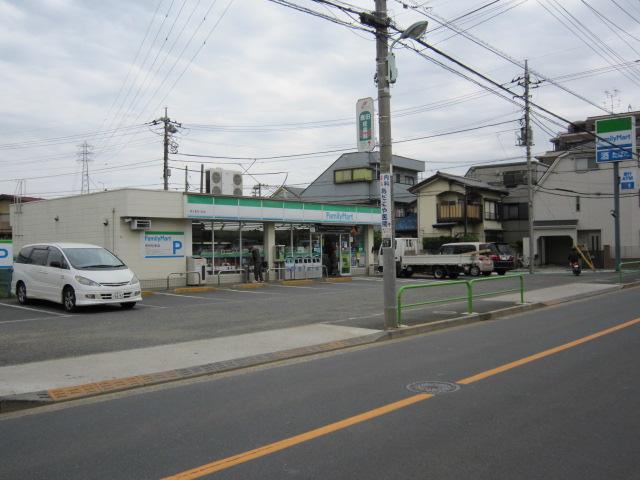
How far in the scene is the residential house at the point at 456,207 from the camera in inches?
1806

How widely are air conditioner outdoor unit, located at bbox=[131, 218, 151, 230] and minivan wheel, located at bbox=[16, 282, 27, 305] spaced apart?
5.55 meters

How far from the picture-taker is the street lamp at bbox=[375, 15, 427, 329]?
1120 centimetres

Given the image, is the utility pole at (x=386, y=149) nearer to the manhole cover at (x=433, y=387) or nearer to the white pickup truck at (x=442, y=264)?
the manhole cover at (x=433, y=387)

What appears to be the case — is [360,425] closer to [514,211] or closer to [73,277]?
[73,277]

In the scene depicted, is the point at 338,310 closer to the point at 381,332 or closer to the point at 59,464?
the point at 381,332

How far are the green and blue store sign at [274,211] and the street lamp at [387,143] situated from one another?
13.5 meters

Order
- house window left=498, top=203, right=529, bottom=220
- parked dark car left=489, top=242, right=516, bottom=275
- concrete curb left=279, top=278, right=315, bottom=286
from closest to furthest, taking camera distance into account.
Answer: concrete curb left=279, top=278, right=315, bottom=286
parked dark car left=489, top=242, right=516, bottom=275
house window left=498, top=203, right=529, bottom=220

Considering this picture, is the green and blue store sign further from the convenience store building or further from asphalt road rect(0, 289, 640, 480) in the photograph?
asphalt road rect(0, 289, 640, 480)

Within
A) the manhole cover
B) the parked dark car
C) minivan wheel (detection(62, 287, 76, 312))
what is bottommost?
the manhole cover

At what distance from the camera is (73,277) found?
14.5m

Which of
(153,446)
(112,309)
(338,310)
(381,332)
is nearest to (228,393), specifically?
(153,446)

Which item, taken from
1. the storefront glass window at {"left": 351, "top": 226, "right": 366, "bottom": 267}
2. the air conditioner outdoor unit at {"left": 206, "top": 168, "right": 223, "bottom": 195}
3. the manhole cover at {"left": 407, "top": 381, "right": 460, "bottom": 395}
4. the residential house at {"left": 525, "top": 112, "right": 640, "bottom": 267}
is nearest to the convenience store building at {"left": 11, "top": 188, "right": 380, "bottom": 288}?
the storefront glass window at {"left": 351, "top": 226, "right": 366, "bottom": 267}

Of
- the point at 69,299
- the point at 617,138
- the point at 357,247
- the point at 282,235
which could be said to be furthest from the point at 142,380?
the point at 617,138

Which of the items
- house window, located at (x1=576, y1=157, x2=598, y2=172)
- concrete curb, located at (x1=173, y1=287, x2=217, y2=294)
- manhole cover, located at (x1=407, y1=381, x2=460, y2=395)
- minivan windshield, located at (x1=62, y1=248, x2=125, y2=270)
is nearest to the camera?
manhole cover, located at (x1=407, y1=381, x2=460, y2=395)
